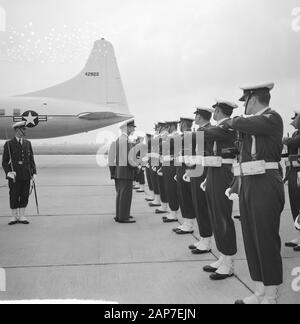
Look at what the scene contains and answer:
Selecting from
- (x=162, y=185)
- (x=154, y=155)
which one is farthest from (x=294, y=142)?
(x=154, y=155)

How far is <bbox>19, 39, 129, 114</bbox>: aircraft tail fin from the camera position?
2162 cm

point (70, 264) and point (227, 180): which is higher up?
point (227, 180)

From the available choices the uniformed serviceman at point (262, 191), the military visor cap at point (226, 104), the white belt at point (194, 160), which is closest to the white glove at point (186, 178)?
the white belt at point (194, 160)

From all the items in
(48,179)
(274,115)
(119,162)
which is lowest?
(48,179)

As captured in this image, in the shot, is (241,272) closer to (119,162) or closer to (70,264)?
(70,264)

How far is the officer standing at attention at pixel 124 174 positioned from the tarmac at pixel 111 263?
0.31 metres

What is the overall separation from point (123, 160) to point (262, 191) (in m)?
4.55

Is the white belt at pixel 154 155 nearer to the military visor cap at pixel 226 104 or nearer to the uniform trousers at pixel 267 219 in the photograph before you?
the military visor cap at pixel 226 104

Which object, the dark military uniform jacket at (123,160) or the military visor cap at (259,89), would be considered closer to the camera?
the military visor cap at (259,89)

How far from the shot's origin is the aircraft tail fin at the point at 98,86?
21.6m

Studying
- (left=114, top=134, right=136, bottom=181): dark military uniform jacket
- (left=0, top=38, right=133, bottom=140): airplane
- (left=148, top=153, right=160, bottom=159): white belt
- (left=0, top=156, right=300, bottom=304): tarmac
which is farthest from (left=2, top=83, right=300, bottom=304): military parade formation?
(left=0, top=38, right=133, bottom=140): airplane
